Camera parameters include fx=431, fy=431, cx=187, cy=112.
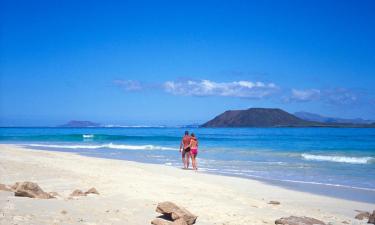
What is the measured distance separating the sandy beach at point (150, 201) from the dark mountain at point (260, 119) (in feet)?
543

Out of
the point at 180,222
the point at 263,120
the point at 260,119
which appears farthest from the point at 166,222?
the point at 260,119

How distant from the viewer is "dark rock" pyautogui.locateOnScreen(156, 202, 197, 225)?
23.1ft

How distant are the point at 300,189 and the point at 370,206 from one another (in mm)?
2656

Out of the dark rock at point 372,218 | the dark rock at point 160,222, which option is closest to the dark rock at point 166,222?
the dark rock at point 160,222

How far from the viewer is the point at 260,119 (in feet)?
601

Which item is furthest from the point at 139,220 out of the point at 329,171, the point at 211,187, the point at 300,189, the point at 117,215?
the point at 329,171

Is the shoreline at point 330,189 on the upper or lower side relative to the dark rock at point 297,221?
lower

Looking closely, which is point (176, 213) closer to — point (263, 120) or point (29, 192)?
point (29, 192)

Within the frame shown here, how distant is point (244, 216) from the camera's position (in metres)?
8.18

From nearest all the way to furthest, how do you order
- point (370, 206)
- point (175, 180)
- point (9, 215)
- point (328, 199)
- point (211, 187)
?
point (9, 215)
point (370, 206)
point (328, 199)
point (211, 187)
point (175, 180)

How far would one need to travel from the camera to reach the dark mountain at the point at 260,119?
17825 cm

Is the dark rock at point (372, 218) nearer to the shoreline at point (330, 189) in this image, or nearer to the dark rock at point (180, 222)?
the shoreline at point (330, 189)

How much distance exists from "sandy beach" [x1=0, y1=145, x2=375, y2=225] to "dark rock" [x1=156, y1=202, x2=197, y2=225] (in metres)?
0.34

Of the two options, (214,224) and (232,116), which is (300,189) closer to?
(214,224)
